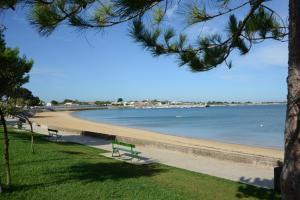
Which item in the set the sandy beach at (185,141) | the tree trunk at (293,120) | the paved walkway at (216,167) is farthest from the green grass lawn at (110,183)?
the tree trunk at (293,120)

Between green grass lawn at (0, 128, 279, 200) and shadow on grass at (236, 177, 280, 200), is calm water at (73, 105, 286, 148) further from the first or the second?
green grass lawn at (0, 128, 279, 200)

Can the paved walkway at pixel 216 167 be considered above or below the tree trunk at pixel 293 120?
below

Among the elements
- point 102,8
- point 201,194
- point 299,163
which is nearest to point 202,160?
point 201,194

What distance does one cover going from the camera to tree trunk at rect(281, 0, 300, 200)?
3.24 meters

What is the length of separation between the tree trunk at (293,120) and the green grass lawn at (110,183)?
369 centimetres

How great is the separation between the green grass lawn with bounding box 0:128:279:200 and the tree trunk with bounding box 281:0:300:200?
369cm

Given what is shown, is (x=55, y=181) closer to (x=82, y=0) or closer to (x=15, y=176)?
(x=15, y=176)

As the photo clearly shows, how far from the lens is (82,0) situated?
4355 millimetres

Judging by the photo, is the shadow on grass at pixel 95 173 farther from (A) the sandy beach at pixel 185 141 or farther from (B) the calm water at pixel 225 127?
(B) the calm water at pixel 225 127

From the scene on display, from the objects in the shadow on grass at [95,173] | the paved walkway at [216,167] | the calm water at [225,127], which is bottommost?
the calm water at [225,127]

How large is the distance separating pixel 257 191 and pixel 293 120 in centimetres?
454

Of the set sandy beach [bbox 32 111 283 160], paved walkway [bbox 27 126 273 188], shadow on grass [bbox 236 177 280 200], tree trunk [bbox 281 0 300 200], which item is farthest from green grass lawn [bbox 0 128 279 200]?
tree trunk [bbox 281 0 300 200]

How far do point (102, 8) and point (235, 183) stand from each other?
498 cm

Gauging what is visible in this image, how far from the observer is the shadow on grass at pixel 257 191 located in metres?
7.19
